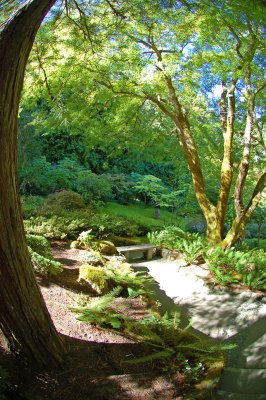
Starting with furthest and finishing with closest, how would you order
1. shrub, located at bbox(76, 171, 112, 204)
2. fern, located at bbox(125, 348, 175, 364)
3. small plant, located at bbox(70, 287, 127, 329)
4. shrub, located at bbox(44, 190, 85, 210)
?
shrub, located at bbox(76, 171, 112, 204), shrub, located at bbox(44, 190, 85, 210), small plant, located at bbox(70, 287, 127, 329), fern, located at bbox(125, 348, 175, 364)

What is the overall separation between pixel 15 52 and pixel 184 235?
27.3 ft

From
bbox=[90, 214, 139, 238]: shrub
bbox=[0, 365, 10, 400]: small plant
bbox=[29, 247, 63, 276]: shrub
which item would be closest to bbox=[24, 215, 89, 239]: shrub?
bbox=[90, 214, 139, 238]: shrub

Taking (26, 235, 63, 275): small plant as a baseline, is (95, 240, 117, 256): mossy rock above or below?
below

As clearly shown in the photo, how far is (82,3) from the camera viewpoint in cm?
545

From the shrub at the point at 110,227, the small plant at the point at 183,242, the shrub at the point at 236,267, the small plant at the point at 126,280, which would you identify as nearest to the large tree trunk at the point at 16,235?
the small plant at the point at 126,280

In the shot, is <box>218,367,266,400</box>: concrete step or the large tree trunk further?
<box>218,367,266,400</box>: concrete step

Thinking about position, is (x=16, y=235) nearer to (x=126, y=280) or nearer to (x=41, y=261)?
(x=41, y=261)

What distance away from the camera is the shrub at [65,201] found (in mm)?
11836

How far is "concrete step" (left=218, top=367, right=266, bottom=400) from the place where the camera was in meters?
3.81

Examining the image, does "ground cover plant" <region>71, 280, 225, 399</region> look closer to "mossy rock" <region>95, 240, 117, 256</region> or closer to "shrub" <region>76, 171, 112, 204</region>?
"mossy rock" <region>95, 240, 117, 256</region>

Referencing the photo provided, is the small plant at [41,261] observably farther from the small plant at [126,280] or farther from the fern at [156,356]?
the fern at [156,356]

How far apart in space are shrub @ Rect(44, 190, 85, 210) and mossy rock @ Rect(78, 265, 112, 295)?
18.7 ft

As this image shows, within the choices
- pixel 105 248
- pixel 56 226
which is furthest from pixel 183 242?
pixel 56 226

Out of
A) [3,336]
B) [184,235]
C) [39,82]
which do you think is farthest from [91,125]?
[3,336]
